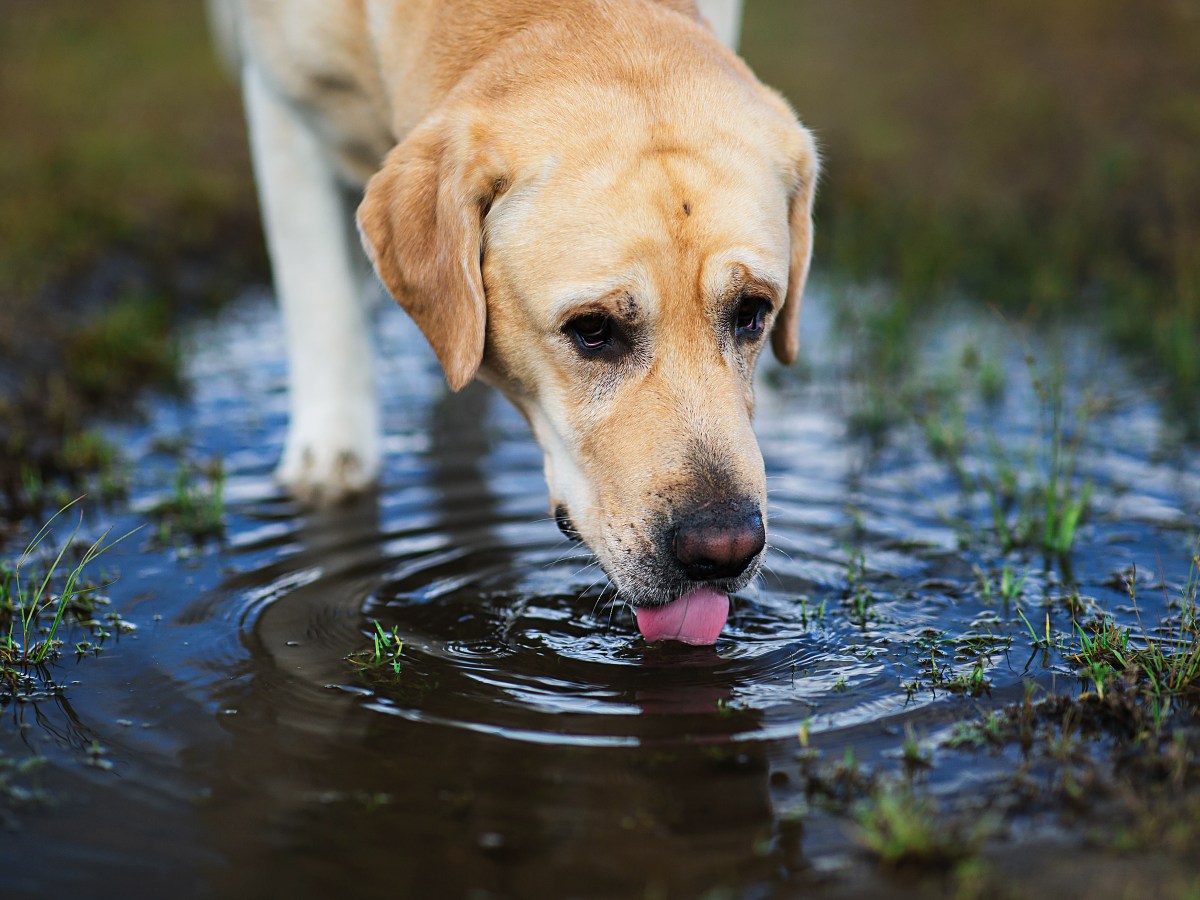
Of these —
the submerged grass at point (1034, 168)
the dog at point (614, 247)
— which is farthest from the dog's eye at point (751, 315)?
the submerged grass at point (1034, 168)

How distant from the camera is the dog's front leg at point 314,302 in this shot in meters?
4.77

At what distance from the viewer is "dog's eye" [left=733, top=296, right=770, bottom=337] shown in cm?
341

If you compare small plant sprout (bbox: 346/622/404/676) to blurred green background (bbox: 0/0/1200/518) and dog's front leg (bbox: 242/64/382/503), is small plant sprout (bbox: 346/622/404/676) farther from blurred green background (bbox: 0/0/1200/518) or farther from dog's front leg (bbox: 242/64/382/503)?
blurred green background (bbox: 0/0/1200/518)

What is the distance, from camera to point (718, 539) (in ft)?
9.91

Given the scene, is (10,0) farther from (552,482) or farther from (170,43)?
(552,482)

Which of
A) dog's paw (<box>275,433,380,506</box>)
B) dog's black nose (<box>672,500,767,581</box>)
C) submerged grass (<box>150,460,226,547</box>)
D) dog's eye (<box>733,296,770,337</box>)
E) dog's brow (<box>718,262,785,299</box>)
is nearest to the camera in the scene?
dog's black nose (<box>672,500,767,581</box>)

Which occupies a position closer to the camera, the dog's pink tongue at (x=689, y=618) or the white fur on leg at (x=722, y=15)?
the dog's pink tongue at (x=689, y=618)

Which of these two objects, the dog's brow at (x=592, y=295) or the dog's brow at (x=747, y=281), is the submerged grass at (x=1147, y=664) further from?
the dog's brow at (x=592, y=295)

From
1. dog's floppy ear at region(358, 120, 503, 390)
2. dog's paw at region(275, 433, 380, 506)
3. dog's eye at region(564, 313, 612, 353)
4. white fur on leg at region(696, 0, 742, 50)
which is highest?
white fur on leg at region(696, 0, 742, 50)

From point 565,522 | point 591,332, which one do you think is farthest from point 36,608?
point 591,332

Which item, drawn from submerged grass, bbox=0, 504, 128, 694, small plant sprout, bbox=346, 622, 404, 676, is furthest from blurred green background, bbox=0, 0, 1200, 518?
small plant sprout, bbox=346, 622, 404, 676

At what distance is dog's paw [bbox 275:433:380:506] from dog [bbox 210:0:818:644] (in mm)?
1068

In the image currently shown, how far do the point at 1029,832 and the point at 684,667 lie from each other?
0.97 meters

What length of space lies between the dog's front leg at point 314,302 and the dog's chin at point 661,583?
1.82m
